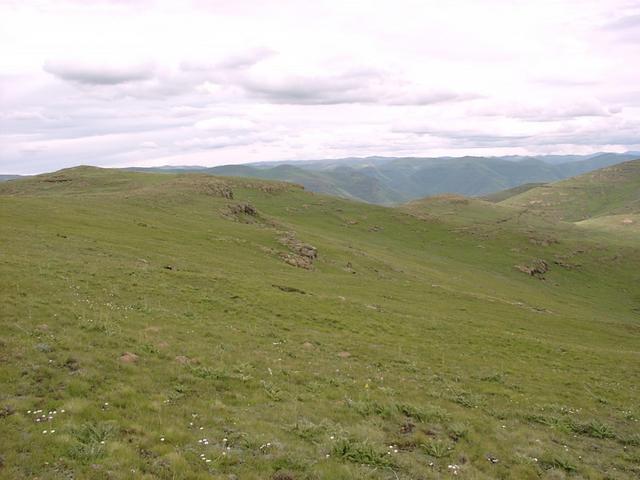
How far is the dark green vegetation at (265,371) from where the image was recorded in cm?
1385

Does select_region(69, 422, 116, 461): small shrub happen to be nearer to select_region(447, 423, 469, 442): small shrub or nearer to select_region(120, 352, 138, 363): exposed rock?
select_region(120, 352, 138, 363): exposed rock

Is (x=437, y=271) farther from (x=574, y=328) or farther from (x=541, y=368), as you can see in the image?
(x=541, y=368)

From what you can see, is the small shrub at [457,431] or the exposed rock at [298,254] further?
the exposed rock at [298,254]

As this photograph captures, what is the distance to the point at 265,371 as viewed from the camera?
2186cm

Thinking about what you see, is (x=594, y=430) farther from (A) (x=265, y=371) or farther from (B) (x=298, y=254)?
(B) (x=298, y=254)

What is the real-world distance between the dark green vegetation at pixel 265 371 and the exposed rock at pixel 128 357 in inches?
4.2

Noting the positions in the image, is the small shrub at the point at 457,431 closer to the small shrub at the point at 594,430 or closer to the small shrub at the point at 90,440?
the small shrub at the point at 594,430

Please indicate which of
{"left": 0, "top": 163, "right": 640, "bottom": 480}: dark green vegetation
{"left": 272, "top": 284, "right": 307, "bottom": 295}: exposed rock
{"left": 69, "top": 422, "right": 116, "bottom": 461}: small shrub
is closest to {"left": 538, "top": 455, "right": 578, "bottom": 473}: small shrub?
{"left": 0, "top": 163, "right": 640, "bottom": 480}: dark green vegetation

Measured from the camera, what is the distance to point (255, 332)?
2864cm

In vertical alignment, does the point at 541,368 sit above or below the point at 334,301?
below

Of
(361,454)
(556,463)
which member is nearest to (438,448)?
(361,454)

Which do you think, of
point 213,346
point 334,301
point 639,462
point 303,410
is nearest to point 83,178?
point 334,301

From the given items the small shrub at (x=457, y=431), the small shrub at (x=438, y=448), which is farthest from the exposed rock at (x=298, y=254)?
the small shrub at (x=438, y=448)

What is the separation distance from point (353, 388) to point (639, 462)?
1234 centimetres
